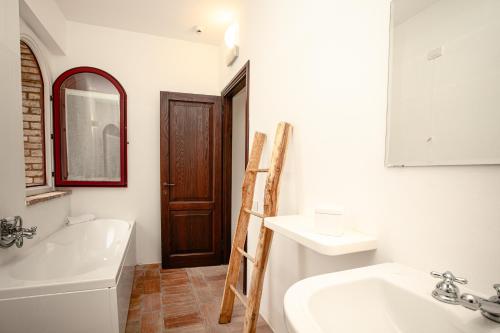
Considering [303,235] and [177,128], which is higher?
[177,128]

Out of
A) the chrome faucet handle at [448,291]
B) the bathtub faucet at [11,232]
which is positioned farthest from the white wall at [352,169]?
the bathtub faucet at [11,232]

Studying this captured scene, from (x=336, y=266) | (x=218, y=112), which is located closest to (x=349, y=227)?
(x=336, y=266)

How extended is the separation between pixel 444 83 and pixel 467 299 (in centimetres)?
59

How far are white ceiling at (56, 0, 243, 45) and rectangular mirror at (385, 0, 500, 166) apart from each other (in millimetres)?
2037

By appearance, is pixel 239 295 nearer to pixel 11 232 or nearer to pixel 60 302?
pixel 60 302

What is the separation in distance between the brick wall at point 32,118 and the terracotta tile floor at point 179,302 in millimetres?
1506

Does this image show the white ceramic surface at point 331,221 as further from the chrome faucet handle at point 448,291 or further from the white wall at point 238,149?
the white wall at point 238,149

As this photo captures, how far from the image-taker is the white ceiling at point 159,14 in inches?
93.3

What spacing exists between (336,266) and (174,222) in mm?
2206

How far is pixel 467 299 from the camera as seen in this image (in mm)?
564

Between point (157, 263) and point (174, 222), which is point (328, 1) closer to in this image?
point (174, 222)

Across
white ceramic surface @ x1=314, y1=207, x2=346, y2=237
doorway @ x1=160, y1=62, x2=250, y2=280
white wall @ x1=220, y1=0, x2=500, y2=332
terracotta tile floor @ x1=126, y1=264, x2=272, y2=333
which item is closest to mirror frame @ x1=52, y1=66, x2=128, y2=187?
doorway @ x1=160, y1=62, x2=250, y2=280

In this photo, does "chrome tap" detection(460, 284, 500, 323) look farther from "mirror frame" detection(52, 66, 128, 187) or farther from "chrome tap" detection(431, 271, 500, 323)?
"mirror frame" detection(52, 66, 128, 187)

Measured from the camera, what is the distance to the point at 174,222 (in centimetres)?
291
